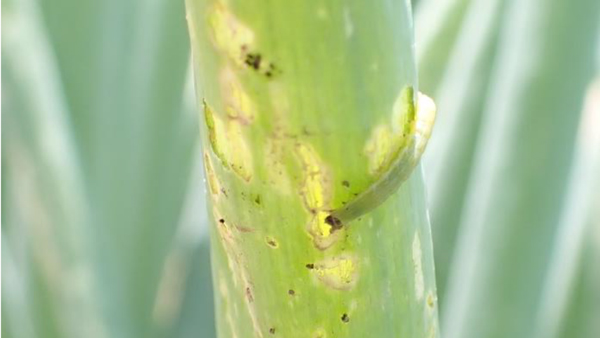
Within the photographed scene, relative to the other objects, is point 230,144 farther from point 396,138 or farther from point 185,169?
point 185,169

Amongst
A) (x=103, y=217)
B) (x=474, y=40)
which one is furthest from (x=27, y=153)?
(x=474, y=40)

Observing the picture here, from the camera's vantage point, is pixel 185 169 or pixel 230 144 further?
pixel 185 169

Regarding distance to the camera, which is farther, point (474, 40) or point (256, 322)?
point (474, 40)

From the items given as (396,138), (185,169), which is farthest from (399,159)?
(185,169)

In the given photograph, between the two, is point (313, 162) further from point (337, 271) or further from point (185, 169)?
point (185, 169)

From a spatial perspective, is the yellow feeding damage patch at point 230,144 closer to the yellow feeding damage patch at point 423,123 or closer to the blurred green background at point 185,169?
the yellow feeding damage patch at point 423,123

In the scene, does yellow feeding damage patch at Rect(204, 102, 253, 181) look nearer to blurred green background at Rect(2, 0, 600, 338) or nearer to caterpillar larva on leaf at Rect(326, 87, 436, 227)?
caterpillar larva on leaf at Rect(326, 87, 436, 227)

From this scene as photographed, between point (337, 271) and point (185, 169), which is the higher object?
point (337, 271)

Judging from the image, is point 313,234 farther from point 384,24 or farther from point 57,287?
point 57,287
